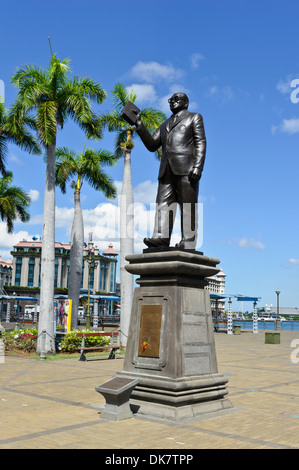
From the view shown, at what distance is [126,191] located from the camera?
19.3 meters

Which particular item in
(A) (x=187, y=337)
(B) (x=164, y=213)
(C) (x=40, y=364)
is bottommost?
(C) (x=40, y=364)

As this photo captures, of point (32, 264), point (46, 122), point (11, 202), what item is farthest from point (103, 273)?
point (46, 122)

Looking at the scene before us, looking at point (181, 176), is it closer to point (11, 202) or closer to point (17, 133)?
point (17, 133)

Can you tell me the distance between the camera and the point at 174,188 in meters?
7.89

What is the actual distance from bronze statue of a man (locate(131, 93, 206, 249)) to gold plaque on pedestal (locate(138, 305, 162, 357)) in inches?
43.9

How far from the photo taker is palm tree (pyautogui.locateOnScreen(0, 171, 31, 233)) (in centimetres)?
2771

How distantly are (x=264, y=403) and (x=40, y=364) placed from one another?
7591 millimetres

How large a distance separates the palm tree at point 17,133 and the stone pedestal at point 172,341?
12.3 metres

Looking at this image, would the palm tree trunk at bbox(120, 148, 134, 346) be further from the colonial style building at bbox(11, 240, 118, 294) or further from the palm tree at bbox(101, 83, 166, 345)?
the colonial style building at bbox(11, 240, 118, 294)

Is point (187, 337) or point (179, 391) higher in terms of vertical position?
point (187, 337)

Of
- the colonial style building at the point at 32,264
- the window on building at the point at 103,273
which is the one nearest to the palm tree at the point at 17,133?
the colonial style building at the point at 32,264

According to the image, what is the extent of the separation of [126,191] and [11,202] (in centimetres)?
1108
